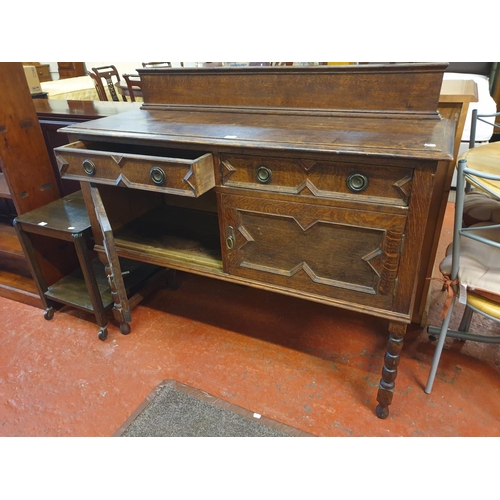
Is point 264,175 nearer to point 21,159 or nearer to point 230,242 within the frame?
point 230,242

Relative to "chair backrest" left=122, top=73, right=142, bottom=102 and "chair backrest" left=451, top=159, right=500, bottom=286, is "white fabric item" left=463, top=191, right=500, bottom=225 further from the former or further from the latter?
"chair backrest" left=122, top=73, right=142, bottom=102

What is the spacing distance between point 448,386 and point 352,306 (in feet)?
1.96

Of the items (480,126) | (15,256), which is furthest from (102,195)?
(480,126)

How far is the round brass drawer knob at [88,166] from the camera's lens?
1.36 metres

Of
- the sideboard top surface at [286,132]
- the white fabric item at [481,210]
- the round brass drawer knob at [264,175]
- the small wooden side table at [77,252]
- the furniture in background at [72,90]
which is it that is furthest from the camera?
the furniture in background at [72,90]

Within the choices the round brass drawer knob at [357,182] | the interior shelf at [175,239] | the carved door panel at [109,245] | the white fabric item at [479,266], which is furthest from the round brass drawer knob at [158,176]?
the white fabric item at [479,266]

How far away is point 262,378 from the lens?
1.58m

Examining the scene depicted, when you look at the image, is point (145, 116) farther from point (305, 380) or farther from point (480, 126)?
point (480, 126)

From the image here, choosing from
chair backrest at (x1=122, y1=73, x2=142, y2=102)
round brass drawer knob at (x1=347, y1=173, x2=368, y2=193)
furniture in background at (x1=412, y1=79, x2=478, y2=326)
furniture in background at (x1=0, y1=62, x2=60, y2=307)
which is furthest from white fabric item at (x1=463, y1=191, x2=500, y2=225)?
chair backrest at (x1=122, y1=73, x2=142, y2=102)

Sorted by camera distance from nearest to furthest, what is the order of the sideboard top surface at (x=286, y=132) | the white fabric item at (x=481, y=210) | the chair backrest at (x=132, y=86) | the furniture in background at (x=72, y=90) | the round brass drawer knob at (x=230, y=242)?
the sideboard top surface at (x=286, y=132) < the round brass drawer knob at (x=230, y=242) < the white fabric item at (x=481, y=210) < the chair backrest at (x=132, y=86) < the furniture in background at (x=72, y=90)

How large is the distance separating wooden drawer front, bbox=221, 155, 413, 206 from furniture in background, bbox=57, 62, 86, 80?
6.35 metres

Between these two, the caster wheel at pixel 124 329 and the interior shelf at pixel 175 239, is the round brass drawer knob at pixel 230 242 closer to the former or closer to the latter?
the interior shelf at pixel 175 239

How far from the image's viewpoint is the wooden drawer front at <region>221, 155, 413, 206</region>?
41.6 inches

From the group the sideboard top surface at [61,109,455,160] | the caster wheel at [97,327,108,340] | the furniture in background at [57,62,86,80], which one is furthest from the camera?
the furniture in background at [57,62,86,80]
